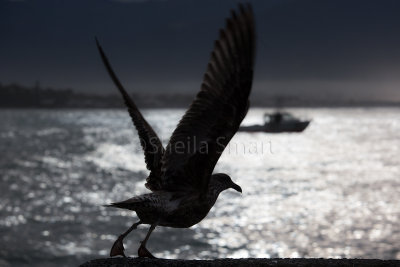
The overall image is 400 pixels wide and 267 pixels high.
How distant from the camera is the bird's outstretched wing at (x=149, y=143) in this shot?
20.6 ft

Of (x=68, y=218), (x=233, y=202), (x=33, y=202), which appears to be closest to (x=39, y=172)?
(x=33, y=202)

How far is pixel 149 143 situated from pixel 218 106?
5.82 feet

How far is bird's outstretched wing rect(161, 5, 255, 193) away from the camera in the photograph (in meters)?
4.66

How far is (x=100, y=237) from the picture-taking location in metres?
41.6

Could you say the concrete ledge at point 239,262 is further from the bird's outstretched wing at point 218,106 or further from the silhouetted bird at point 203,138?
the bird's outstretched wing at point 218,106

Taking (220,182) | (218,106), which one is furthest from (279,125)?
(218,106)

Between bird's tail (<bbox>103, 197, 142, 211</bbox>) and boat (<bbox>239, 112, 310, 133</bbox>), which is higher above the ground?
boat (<bbox>239, 112, 310, 133</bbox>)

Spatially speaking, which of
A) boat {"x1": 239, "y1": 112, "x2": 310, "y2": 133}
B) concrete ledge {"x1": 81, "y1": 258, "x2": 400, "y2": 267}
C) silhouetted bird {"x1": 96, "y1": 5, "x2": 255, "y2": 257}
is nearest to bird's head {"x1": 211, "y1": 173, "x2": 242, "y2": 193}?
silhouetted bird {"x1": 96, "y1": 5, "x2": 255, "y2": 257}

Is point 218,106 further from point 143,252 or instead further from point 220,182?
point 143,252

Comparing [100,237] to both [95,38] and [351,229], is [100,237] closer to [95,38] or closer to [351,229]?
[351,229]

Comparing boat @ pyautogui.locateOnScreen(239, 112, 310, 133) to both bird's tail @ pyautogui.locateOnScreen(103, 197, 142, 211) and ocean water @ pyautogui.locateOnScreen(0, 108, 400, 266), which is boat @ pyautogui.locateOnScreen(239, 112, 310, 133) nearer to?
ocean water @ pyautogui.locateOnScreen(0, 108, 400, 266)

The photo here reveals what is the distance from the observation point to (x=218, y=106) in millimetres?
5031

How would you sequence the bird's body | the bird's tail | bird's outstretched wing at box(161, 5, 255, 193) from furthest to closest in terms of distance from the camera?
1. the bird's body
2. the bird's tail
3. bird's outstretched wing at box(161, 5, 255, 193)

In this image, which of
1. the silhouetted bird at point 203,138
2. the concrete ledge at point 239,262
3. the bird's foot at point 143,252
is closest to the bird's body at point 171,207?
the silhouetted bird at point 203,138
